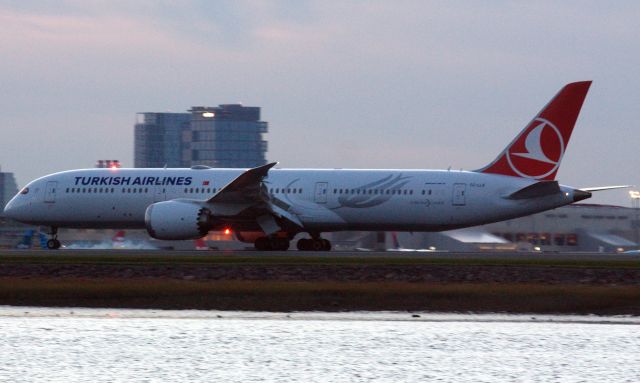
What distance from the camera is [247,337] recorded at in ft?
79.9

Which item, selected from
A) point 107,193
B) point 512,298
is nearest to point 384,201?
point 107,193

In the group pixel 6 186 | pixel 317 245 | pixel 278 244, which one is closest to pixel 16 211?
pixel 278 244

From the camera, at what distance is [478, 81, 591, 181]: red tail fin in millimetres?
47188

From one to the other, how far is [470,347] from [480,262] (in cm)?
1413

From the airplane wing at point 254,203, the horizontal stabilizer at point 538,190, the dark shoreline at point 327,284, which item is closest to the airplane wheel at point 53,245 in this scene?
the airplane wing at point 254,203

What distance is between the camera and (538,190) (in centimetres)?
4562

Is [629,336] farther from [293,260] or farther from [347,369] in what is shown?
[293,260]

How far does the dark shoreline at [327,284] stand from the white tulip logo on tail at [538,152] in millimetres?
8608

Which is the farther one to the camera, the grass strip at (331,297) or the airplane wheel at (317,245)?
the airplane wheel at (317,245)

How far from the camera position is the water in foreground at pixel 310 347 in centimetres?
2006

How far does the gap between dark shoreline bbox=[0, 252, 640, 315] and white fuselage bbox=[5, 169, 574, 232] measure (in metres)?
7.60

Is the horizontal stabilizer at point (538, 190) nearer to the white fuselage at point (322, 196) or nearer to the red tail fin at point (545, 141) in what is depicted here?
the white fuselage at point (322, 196)

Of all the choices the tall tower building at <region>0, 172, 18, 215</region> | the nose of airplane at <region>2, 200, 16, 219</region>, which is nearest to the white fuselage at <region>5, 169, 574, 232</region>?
the nose of airplane at <region>2, 200, 16, 219</region>

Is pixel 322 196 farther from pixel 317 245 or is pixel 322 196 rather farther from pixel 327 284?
pixel 327 284
